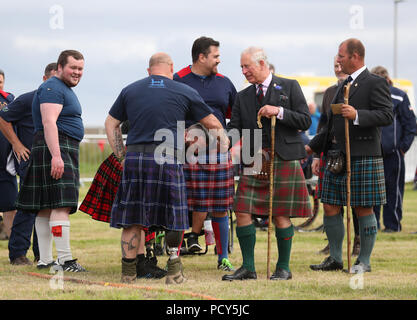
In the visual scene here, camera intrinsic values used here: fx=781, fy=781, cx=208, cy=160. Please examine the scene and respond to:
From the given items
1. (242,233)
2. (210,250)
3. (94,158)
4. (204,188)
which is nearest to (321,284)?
(242,233)

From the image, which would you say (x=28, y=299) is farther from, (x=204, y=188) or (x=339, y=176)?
(x=339, y=176)

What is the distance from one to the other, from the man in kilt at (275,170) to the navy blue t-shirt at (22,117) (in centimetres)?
223

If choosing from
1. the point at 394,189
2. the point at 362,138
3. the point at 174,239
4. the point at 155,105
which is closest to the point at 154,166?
the point at 155,105

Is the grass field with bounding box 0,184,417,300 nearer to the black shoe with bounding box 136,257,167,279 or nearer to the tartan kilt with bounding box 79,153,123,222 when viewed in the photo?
the black shoe with bounding box 136,257,167,279

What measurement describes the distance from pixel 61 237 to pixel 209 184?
1.35 meters

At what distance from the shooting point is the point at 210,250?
27.4 feet

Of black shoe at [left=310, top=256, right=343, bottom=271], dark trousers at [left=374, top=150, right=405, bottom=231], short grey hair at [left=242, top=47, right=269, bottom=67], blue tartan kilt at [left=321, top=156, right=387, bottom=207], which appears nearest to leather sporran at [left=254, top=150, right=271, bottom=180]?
short grey hair at [left=242, top=47, right=269, bottom=67]

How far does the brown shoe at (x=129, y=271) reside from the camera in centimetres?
584

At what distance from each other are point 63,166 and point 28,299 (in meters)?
1.67

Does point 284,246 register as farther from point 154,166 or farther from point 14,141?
point 14,141

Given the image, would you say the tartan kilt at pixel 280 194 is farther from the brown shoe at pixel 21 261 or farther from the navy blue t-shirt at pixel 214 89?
the brown shoe at pixel 21 261

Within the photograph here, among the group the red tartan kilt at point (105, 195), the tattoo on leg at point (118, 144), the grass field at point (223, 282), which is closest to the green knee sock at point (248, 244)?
the grass field at point (223, 282)

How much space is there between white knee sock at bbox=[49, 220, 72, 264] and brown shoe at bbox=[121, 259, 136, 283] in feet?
3.18

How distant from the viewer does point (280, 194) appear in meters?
6.01
